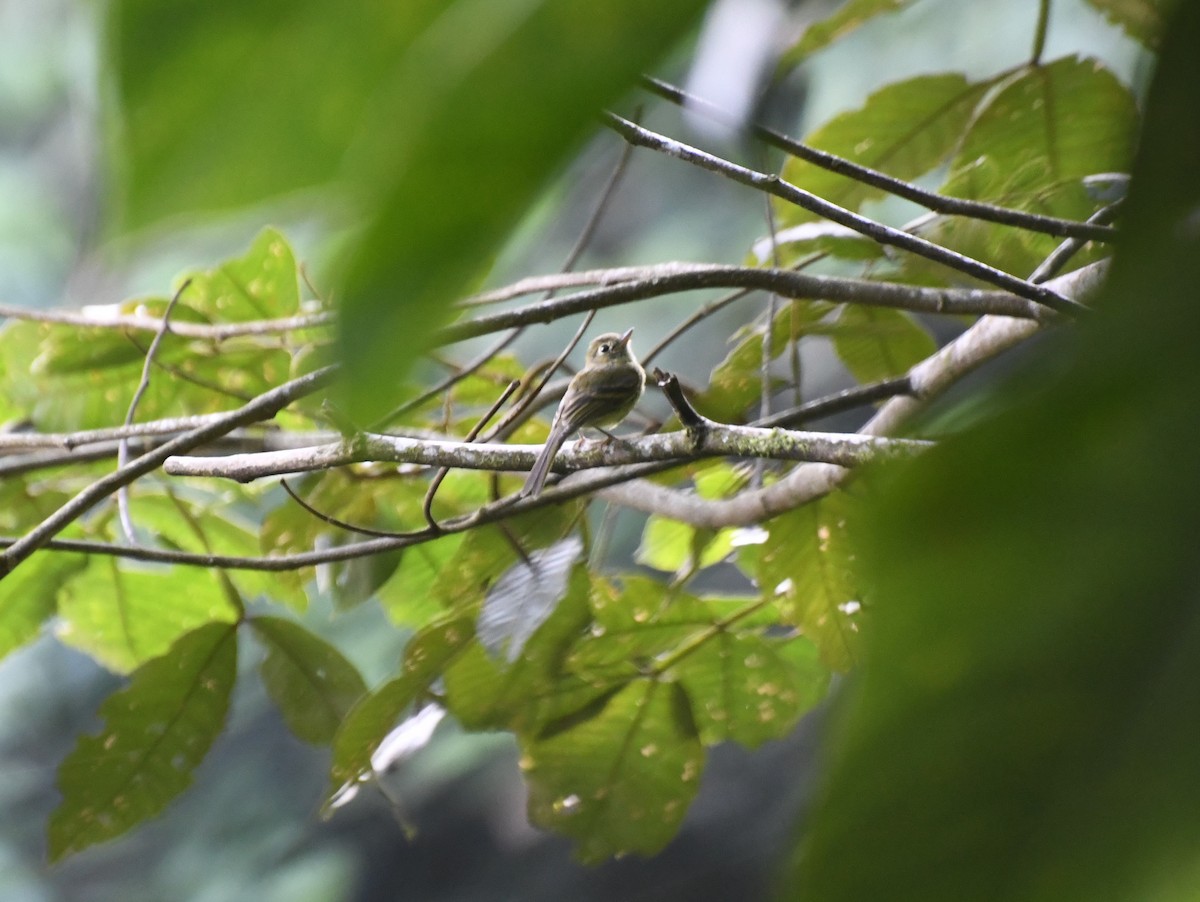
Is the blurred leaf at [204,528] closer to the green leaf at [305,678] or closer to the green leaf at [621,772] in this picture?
the green leaf at [305,678]

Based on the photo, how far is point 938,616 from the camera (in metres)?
0.11

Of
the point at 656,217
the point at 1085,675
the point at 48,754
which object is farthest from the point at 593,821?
the point at 48,754

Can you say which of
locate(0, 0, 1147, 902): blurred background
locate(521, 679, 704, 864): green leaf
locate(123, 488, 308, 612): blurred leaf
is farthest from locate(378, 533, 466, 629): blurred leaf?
locate(0, 0, 1147, 902): blurred background

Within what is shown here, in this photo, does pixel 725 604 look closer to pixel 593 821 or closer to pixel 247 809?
pixel 593 821

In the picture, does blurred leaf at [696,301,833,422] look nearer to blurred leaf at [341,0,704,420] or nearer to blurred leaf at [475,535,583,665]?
blurred leaf at [475,535,583,665]

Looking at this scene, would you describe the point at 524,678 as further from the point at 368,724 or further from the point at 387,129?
the point at 387,129

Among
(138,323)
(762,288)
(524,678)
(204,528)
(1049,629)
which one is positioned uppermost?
(138,323)

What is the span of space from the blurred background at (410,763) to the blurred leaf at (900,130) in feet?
3.61

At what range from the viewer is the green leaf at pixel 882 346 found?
3.00 feet

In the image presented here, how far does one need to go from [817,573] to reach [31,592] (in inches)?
28.5

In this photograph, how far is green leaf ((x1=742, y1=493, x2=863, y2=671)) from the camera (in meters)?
0.82

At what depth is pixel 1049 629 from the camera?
4.2 inches

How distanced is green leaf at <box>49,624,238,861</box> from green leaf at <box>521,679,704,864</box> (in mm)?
270

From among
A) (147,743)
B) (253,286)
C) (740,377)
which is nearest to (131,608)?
(147,743)
